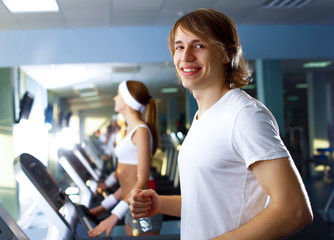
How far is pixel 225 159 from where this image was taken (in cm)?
80

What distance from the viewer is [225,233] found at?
30.8 inches

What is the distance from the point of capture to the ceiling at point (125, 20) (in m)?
4.64

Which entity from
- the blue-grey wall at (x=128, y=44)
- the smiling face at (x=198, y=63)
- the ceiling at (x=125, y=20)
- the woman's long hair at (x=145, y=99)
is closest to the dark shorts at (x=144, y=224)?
the woman's long hair at (x=145, y=99)

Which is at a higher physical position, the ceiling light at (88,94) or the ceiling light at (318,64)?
the ceiling light at (318,64)

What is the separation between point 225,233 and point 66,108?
5.80 m

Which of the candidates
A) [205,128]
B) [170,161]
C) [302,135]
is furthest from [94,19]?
[205,128]

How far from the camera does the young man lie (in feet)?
2.32

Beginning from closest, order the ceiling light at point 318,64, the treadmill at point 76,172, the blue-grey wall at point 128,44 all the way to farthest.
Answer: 1. the treadmill at point 76,172
2. the blue-grey wall at point 128,44
3. the ceiling light at point 318,64

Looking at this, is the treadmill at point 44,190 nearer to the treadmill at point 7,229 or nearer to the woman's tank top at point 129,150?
the treadmill at point 7,229

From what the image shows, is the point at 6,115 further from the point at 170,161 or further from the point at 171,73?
the point at 170,161

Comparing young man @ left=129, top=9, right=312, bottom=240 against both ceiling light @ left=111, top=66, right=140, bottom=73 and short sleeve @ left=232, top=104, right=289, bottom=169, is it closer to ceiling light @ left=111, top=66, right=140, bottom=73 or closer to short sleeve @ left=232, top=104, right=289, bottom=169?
short sleeve @ left=232, top=104, right=289, bottom=169

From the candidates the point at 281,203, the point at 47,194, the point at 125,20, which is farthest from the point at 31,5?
the point at 281,203

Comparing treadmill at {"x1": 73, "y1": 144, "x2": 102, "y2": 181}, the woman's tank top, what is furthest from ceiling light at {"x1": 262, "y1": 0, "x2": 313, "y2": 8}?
the woman's tank top

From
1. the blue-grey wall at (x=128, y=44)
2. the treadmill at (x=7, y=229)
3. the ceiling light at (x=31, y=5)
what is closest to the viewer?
the treadmill at (x=7, y=229)
